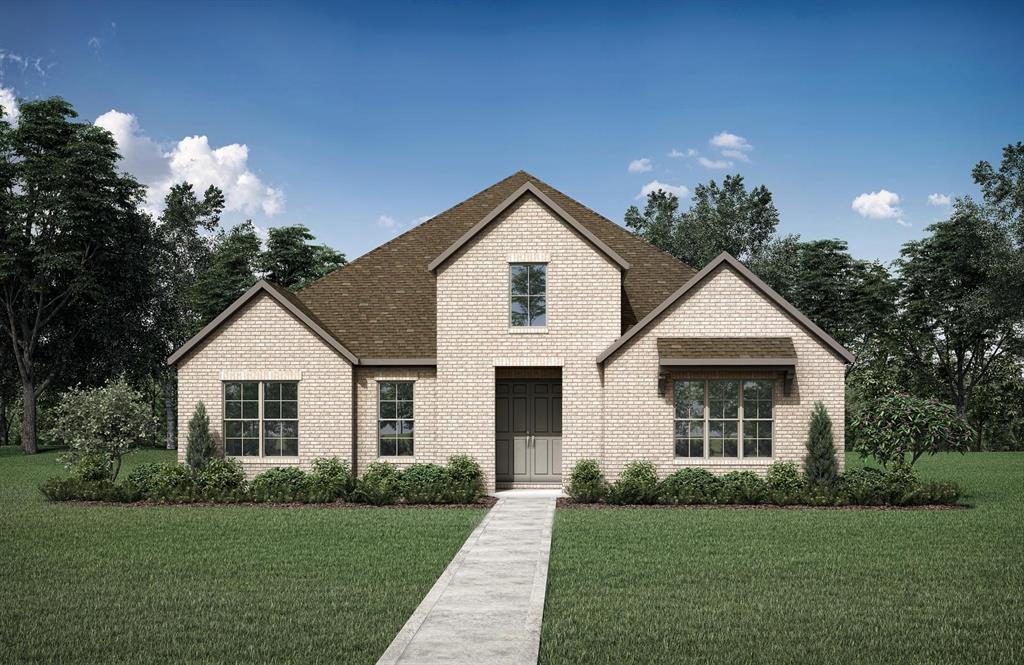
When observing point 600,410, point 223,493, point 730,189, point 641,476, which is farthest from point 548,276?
point 730,189

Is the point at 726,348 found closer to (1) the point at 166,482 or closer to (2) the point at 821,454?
(2) the point at 821,454

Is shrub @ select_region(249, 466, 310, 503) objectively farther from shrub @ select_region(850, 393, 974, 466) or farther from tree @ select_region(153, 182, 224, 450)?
tree @ select_region(153, 182, 224, 450)

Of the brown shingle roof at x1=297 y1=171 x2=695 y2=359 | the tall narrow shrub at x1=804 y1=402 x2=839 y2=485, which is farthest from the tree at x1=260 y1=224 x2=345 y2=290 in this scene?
the tall narrow shrub at x1=804 y1=402 x2=839 y2=485

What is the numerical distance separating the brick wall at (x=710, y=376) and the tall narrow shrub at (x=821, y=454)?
1.35 ft

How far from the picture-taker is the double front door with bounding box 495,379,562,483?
924 inches

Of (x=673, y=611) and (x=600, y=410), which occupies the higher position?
(x=600, y=410)

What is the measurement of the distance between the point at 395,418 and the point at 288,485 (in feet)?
11.1

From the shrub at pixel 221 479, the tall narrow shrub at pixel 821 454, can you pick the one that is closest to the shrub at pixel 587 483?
the tall narrow shrub at pixel 821 454

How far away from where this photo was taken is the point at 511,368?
22.9 m

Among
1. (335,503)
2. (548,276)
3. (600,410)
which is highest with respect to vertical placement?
(548,276)

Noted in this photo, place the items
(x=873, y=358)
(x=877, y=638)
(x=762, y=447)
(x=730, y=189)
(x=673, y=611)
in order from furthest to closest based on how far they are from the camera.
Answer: (x=730, y=189) → (x=873, y=358) → (x=762, y=447) → (x=673, y=611) → (x=877, y=638)

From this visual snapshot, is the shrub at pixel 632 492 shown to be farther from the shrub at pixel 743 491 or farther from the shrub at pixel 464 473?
the shrub at pixel 464 473

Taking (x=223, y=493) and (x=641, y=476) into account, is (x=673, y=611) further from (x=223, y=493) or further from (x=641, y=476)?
(x=223, y=493)

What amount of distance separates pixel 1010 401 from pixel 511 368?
4898 cm
